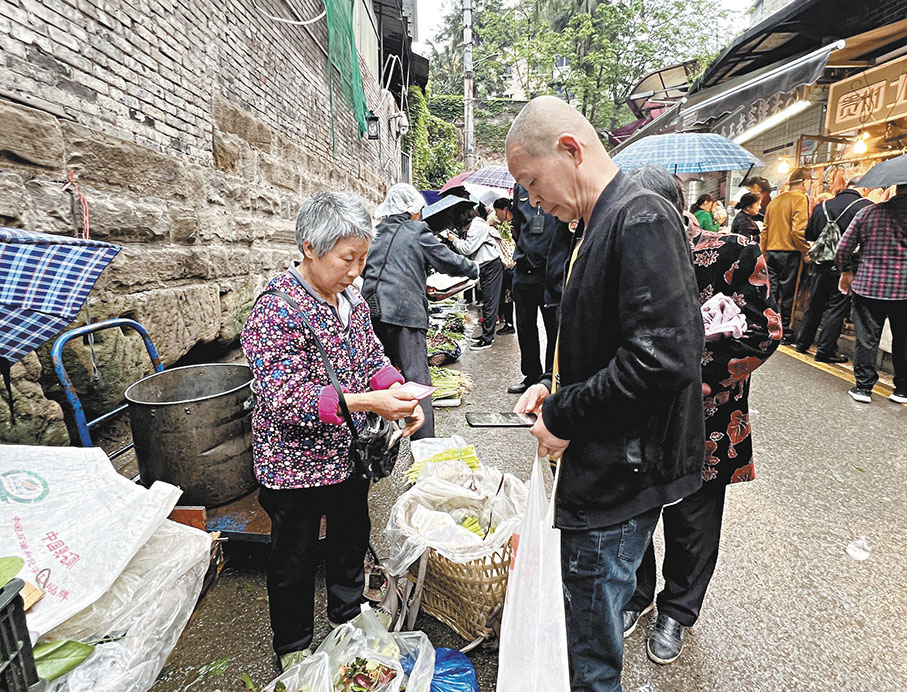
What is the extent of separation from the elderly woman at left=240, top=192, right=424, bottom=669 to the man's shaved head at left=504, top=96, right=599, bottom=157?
71 cm

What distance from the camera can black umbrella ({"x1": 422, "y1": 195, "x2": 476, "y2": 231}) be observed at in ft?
17.5

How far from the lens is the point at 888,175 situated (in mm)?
4328

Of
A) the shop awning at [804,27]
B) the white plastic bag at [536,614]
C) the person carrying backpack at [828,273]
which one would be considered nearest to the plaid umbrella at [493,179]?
the shop awning at [804,27]

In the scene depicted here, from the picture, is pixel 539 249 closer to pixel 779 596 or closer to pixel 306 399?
pixel 779 596

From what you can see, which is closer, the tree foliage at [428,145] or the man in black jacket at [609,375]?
the man in black jacket at [609,375]

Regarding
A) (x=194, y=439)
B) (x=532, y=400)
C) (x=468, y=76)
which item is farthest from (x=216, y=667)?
(x=468, y=76)

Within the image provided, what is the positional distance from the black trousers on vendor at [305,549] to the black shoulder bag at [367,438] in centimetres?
16

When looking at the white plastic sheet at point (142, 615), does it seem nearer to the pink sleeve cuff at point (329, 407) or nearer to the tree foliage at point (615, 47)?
the pink sleeve cuff at point (329, 407)

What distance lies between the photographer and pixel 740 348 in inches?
75.0

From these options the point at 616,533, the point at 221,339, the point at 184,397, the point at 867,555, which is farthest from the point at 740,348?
the point at 221,339

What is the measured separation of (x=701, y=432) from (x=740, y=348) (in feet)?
2.18

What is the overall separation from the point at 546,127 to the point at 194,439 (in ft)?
7.21

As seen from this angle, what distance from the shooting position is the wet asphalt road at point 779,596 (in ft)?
6.68

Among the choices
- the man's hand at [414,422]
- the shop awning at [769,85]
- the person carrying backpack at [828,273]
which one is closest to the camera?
the man's hand at [414,422]
